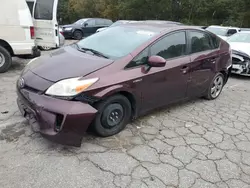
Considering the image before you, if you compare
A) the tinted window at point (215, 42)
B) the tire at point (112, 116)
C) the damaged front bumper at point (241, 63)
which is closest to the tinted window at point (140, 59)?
the tire at point (112, 116)

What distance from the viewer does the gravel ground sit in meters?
2.57

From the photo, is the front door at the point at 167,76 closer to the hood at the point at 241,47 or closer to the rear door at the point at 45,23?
the rear door at the point at 45,23

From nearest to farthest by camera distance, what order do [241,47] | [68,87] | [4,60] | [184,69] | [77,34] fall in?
[68,87], [184,69], [4,60], [241,47], [77,34]

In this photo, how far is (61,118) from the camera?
2.75 m

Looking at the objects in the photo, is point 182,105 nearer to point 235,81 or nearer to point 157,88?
point 157,88

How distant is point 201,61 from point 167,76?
0.96 meters

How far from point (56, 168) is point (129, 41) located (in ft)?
6.60

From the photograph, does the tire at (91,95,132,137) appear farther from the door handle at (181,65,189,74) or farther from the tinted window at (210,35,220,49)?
the tinted window at (210,35,220,49)

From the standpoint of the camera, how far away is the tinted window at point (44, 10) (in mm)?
6373

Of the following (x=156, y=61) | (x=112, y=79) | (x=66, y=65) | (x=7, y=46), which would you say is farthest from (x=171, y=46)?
(x=7, y=46)

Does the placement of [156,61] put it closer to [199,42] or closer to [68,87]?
[68,87]

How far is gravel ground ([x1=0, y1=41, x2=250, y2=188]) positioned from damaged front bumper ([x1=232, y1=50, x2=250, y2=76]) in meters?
3.68

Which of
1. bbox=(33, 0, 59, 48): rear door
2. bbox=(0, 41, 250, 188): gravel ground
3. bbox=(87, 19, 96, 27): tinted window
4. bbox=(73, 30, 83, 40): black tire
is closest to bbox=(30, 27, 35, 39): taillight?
bbox=(33, 0, 59, 48): rear door

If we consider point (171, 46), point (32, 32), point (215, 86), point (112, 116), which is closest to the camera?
point (112, 116)
